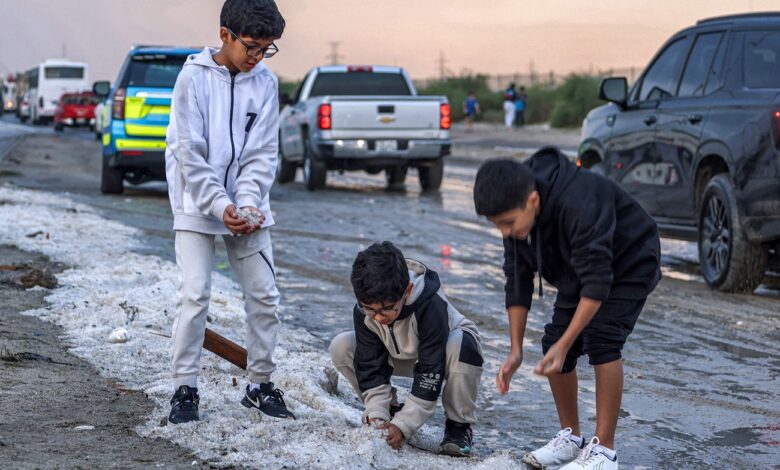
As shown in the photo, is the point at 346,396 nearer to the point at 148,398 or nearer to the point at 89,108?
the point at 148,398

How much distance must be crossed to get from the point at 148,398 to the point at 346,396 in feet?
3.30

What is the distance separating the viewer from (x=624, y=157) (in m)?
11.4

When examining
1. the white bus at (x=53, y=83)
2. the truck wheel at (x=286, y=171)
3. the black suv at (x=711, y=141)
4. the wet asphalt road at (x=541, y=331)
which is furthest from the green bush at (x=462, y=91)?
the black suv at (x=711, y=141)

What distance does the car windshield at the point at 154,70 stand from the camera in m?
17.2

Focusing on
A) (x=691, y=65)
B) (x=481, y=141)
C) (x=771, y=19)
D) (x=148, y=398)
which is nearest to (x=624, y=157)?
(x=691, y=65)

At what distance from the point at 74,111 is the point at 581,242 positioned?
55670 millimetres

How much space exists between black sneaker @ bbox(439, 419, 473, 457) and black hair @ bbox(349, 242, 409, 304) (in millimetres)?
735

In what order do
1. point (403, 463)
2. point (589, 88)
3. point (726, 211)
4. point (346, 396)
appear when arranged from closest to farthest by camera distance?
point (403, 463)
point (346, 396)
point (726, 211)
point (589, 88)

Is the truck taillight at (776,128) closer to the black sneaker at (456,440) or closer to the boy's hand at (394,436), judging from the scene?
the black sneaker at (456,440)

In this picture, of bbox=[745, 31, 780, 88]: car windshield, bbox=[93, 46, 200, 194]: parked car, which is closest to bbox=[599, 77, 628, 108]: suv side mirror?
bbox=[745, 31, 780, 88]: car windshield

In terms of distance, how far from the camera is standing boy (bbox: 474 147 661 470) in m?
4.50

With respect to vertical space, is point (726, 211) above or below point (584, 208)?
below

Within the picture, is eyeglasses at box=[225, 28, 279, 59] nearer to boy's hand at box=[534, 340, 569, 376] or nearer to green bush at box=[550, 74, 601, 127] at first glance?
boy's hand at box=[534, 340, 569, 376]

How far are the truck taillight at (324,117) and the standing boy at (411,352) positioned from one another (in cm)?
1453
